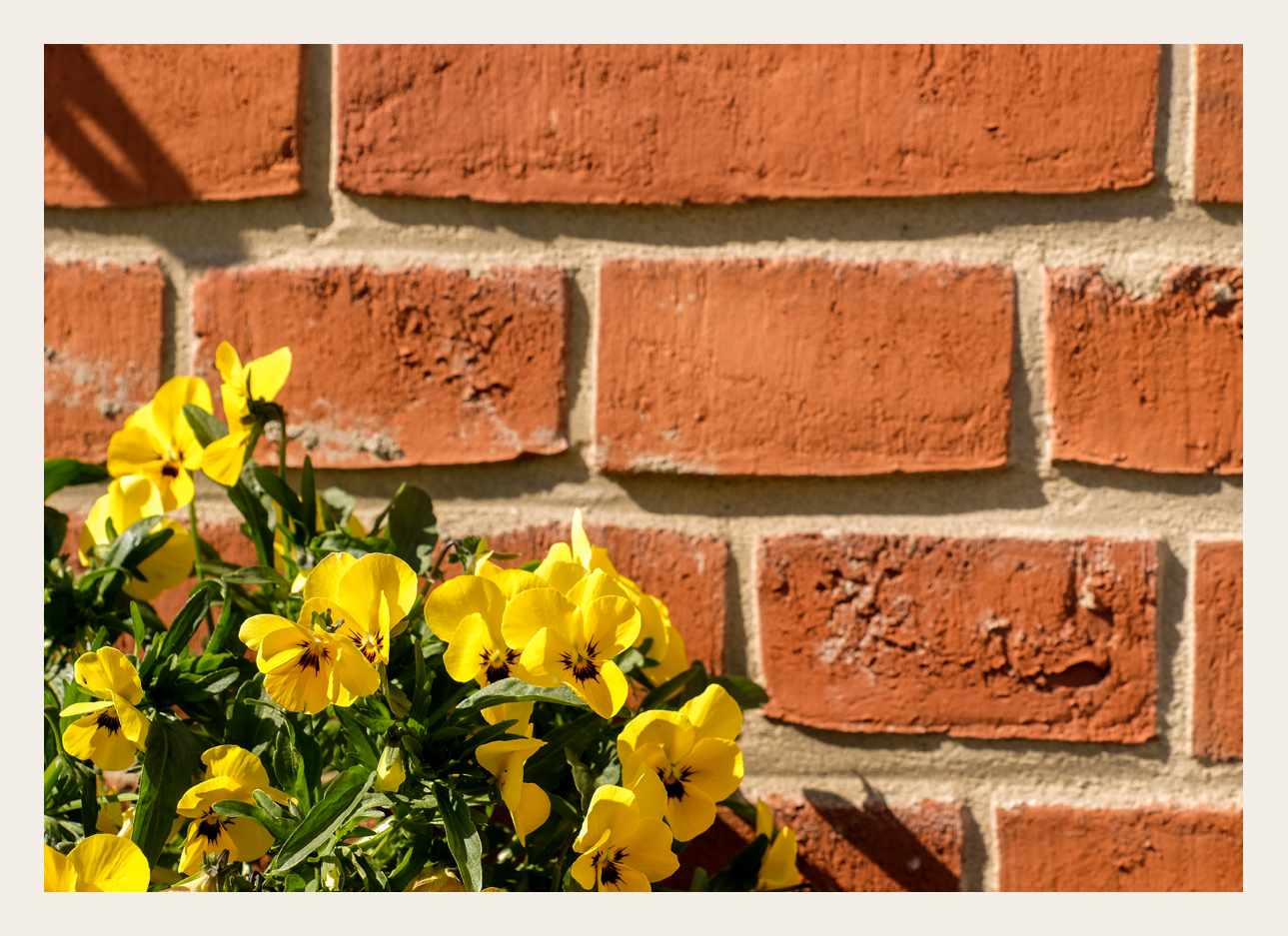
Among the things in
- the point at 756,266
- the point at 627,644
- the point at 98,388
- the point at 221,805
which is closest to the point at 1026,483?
the point at 756,266

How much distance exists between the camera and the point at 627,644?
11.7 inches

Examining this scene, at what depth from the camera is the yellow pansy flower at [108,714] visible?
0.94 ft

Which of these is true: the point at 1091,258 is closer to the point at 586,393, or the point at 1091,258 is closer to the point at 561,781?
the point at 586,393

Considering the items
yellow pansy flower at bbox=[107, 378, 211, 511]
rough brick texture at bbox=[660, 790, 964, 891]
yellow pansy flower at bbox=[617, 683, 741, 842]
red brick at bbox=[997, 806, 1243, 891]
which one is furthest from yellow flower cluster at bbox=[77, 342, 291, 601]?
red brick at bbox=[997, 806, 1243, 891]

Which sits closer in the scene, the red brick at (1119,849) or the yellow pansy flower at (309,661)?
the yellow pansy flower at (309,661)

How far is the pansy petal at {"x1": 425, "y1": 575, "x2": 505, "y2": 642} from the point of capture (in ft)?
0.96

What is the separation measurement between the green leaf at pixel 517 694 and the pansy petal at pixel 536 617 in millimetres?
15

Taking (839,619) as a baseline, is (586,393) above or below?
above

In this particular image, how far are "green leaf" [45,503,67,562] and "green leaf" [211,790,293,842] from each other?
172 millimetres

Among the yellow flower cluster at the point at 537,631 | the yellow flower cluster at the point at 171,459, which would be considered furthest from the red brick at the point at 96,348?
the yellow flower cluster at the point at 537,631

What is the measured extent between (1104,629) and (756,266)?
27 cm

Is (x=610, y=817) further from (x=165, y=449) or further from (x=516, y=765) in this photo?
(x=165, y=449)

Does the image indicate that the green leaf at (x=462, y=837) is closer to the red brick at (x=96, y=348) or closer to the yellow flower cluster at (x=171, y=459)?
the yellow flower cluster at (x=171, y=459)

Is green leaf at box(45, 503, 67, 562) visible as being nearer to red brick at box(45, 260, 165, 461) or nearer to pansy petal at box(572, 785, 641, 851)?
red brick at box(45, 260, 165, 461)
